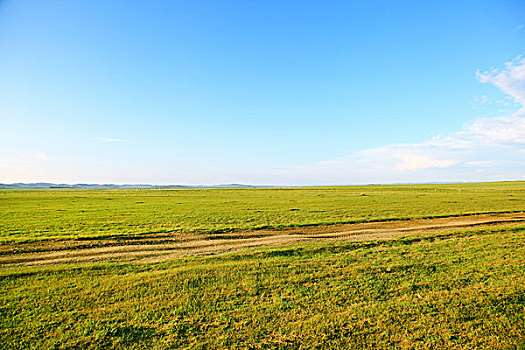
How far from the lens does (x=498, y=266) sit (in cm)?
1041

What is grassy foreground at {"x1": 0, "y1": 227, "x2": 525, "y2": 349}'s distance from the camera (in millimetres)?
6102

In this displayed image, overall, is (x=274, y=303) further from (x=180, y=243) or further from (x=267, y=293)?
(x=180, y=243)

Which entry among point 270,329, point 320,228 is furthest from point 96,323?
point 320,228

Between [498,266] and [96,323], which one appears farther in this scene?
[498,266]

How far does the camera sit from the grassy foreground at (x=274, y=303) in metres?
6.10

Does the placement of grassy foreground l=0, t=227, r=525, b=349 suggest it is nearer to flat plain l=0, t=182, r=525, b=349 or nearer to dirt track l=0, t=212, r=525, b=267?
flat plain l=0, t=182, r=525, b=349

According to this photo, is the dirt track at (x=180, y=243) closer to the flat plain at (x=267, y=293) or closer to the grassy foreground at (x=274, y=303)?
the flat plain at (x=267, y=293)

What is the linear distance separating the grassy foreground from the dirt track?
1617 millimetres

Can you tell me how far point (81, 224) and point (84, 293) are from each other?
17.7 m

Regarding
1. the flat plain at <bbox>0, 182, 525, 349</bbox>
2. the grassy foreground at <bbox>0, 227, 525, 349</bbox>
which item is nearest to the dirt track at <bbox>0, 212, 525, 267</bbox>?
the flat plain at <bbox>0, 182, 525, 349</bbox>

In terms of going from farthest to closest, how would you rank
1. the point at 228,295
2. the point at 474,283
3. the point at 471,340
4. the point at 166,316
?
1. the point at 474,283
2. the point at 228,295
3. the point at 166,316
4. the point at 471,340

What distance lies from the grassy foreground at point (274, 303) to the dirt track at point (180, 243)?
162cm

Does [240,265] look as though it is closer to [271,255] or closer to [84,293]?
[271,255]

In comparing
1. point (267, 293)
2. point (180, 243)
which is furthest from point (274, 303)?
point (180, 243)
